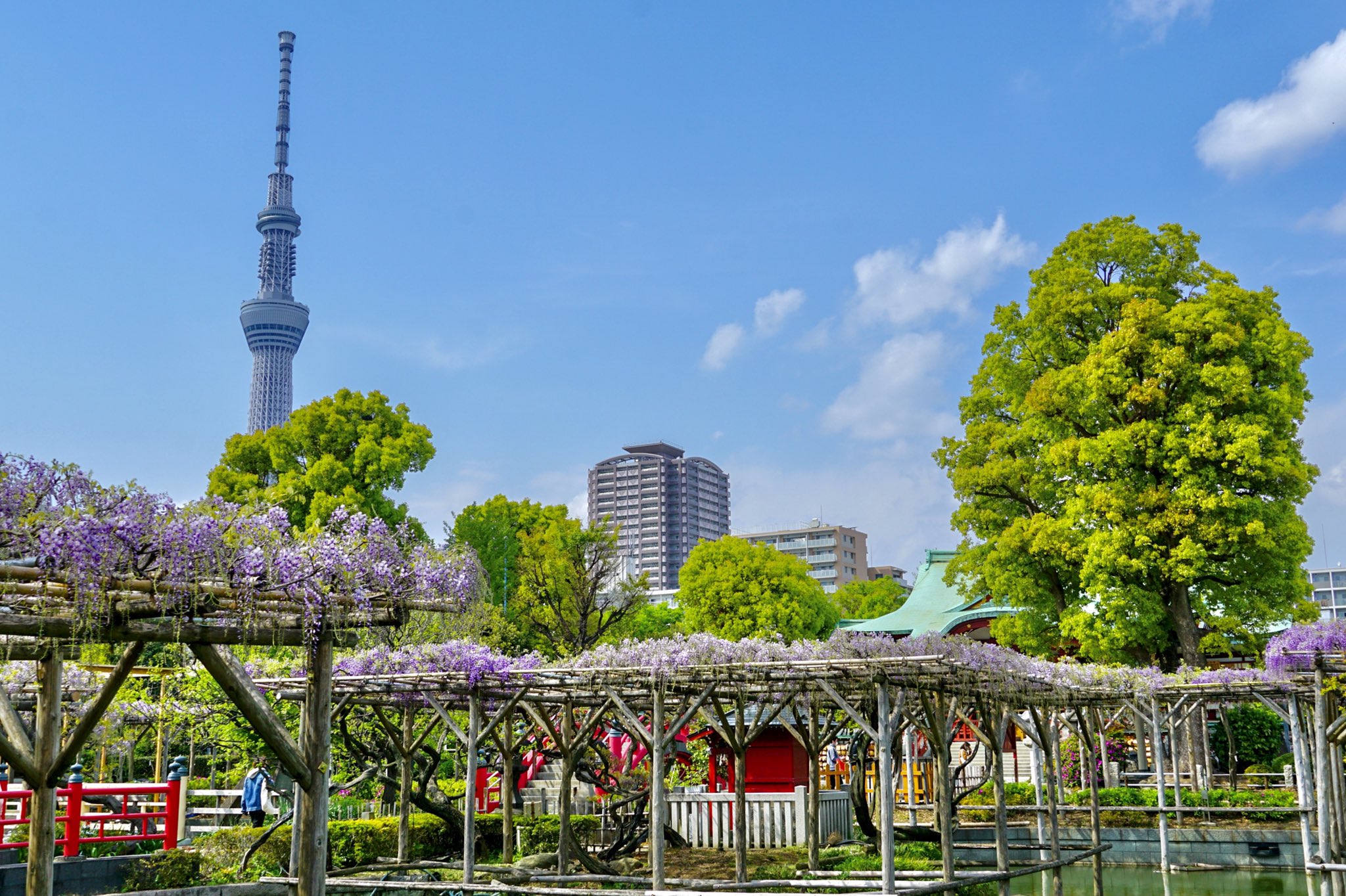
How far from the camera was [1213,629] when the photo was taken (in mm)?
27125

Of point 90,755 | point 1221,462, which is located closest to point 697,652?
point 1221,462

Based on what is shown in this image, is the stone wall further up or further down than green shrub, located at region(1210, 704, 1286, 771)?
further down

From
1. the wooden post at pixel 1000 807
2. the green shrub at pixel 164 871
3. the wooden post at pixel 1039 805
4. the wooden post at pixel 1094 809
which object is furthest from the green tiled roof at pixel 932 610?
the green shrub at pixel 164 871

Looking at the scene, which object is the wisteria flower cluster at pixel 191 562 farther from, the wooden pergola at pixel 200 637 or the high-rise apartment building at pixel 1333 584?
the high-rise apartment building at pixel 1333 584

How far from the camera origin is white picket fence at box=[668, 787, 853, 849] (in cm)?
2255

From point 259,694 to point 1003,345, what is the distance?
24.1 meters

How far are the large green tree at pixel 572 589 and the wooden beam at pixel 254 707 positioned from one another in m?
22.6

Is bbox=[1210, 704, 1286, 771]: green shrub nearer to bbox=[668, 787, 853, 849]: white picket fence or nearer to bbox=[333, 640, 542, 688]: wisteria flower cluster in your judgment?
bbox=[668, 787, 853, 849]: white picket fence

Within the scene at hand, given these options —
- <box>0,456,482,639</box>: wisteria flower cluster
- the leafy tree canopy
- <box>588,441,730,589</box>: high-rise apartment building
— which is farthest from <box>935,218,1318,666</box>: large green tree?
<box>588,441,730,589</box>: high-rise apartment building

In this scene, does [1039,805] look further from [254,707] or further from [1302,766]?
[254,707]

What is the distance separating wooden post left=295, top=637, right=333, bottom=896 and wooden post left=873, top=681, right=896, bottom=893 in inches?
253

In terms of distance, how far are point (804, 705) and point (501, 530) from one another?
27.6 meters

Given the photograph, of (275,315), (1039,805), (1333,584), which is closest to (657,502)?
(275,315)

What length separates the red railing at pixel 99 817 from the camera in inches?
568
